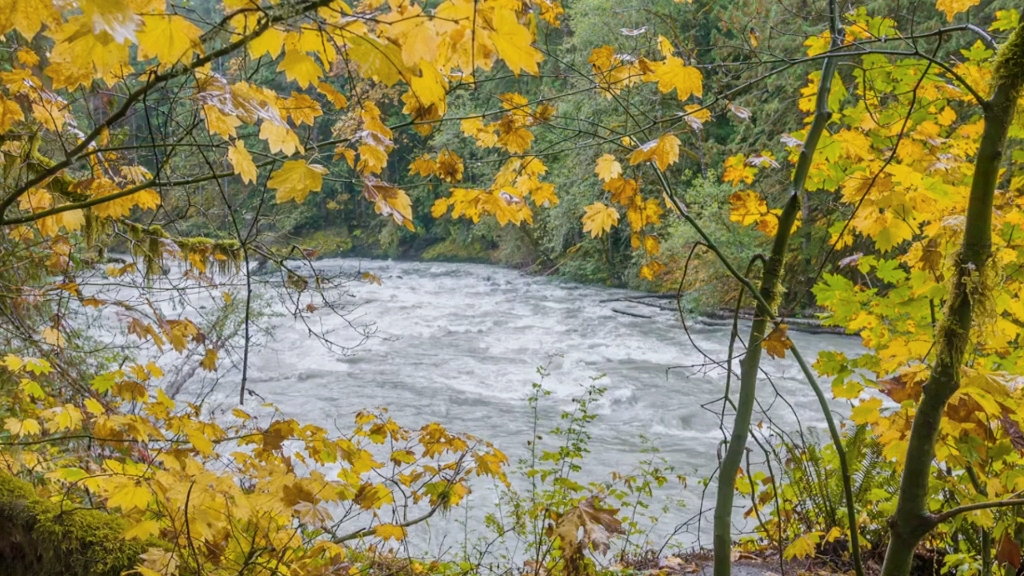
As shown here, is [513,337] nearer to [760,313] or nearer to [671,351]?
[671,351]

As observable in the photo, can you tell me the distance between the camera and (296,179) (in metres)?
1.25

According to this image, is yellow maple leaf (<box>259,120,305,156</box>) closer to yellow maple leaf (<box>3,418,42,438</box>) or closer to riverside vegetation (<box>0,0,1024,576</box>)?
riverside vegetation (<box>0,0,1024,576</box>)

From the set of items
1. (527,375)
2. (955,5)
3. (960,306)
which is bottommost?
(527,375)

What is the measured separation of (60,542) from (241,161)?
3.40 feet

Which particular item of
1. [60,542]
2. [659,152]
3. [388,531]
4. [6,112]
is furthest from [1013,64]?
[6,112]

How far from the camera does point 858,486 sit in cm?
302

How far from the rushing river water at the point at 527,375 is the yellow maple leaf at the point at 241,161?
3159mm

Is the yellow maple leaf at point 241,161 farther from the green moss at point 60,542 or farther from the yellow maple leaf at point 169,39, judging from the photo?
the green moss at point 60,542

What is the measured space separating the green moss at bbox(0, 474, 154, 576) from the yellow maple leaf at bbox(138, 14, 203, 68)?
1.20 m

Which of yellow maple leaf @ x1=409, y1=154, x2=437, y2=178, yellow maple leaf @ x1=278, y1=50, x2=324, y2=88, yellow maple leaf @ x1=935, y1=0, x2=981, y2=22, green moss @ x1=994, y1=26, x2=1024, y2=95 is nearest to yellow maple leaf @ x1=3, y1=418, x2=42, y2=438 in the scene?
yellow maple leaf @ x1=409, y1=154, x2=437, y2=178

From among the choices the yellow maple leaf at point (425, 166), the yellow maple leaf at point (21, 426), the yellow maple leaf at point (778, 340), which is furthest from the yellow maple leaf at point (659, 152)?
the yellow maple leaf at point (21, 426)

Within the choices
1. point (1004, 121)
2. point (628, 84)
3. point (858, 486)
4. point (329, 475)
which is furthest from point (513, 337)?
point (1004, 121)

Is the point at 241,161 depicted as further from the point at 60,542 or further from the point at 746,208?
the point at 746,208

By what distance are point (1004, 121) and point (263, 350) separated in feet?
29.5
